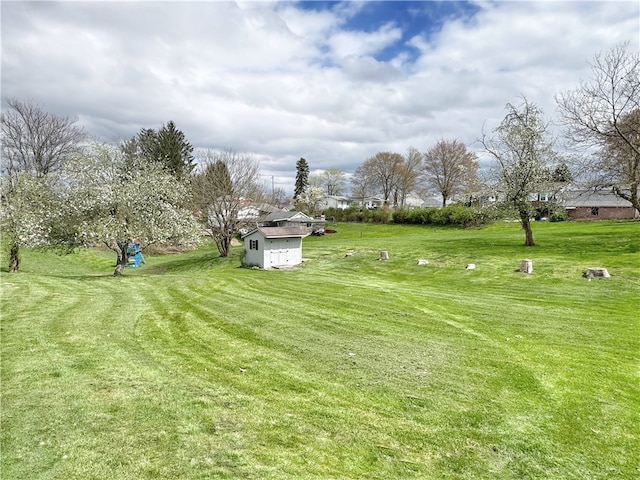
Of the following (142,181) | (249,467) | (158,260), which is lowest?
(158,260)

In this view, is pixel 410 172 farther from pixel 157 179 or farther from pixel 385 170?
pixel 157 179

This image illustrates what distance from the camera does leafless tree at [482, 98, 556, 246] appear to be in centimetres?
2230

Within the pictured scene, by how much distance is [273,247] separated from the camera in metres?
25.7

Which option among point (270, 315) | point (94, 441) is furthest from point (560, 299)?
point (94, 441)

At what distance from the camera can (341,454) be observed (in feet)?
12.2

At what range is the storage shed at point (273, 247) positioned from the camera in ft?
83.4

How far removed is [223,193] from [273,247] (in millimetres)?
7576

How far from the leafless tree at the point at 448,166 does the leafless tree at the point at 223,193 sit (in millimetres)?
39034

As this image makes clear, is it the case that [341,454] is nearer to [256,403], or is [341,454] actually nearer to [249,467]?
[249,467]

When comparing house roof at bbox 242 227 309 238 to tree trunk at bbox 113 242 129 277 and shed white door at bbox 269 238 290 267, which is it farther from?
tree trunk at bbox 113 242 129 277

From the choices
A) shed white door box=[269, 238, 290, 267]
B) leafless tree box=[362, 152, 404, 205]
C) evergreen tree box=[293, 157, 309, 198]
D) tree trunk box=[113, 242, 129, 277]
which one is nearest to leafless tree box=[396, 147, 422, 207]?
leafless tree box=[362, 152, 404, 205]

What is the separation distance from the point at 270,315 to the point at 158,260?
27636 mm

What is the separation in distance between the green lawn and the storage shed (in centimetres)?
1367

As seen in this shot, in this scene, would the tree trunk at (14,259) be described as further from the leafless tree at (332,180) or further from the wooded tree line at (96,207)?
the leafless tree at (332,180)
